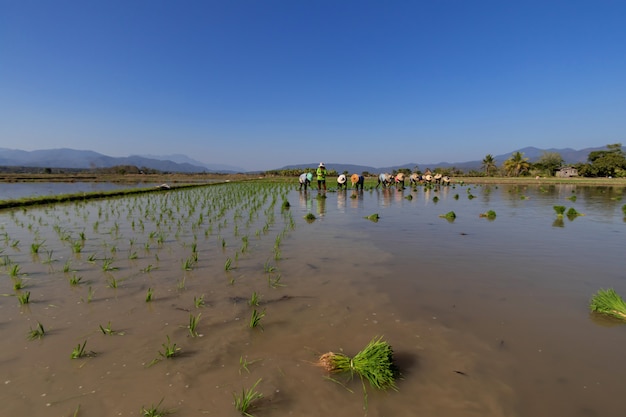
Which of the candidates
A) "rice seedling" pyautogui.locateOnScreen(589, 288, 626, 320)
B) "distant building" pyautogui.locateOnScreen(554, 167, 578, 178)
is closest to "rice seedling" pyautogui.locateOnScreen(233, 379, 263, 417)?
"rice seedling" pyautogui.locateOnScreen(589, 288, 626, 320)

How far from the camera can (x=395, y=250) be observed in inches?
235

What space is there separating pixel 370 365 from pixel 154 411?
1.50 m

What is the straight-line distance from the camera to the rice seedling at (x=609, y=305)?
10.1 feet

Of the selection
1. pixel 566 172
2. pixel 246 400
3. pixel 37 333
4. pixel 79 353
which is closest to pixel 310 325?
pixel 246 400

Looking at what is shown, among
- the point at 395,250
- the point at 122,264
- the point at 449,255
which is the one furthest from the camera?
the point at 395,250

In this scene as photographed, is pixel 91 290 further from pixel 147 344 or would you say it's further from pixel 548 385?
pixel 548 385

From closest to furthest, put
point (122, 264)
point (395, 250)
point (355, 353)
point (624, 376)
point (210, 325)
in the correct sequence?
point (624, 376), point (355, 353), point (210, 325), point (122, 264), point (395, 250)

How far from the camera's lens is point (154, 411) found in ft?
6.37

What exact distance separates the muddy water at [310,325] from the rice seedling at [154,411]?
6cm

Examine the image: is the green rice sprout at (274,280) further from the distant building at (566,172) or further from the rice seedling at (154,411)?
the distant building at (566,172)

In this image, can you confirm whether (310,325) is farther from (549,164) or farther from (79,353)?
(549,164)

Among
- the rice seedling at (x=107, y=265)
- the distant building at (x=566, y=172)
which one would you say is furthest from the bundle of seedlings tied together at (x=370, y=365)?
the distant building at (x=566, y=172)

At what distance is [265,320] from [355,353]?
1049 mm

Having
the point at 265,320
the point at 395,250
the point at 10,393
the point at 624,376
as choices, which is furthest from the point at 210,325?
the point at 395,250
